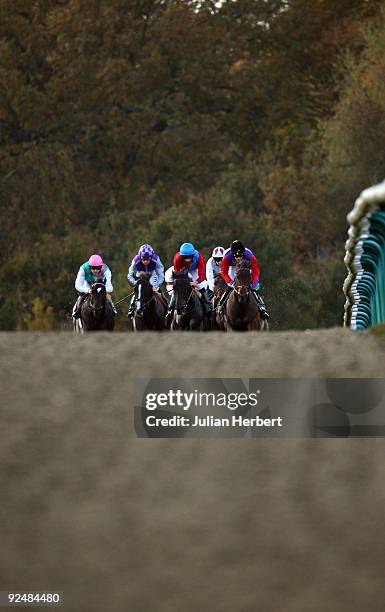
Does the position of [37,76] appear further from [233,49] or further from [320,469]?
[320,469]

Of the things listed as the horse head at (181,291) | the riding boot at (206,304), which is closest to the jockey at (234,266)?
the riding boot at (206,304)

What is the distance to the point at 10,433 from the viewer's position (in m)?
7.59

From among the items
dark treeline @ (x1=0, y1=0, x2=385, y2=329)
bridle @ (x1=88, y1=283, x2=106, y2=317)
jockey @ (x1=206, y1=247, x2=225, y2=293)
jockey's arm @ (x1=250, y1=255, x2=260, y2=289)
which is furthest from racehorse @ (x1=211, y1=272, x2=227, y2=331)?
dark treeline @ (x1=0, y1=0, x2=385, y2=329)

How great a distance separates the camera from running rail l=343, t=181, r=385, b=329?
832 cm

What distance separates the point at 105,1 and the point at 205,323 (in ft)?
101

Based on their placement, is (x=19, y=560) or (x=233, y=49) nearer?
(x=19, y=560)

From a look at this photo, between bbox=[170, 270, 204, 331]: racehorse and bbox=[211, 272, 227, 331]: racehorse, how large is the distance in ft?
1.25

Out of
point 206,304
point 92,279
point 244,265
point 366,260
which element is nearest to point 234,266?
point 206,304

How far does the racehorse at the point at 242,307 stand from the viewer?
53.5ft

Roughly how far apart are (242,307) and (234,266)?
0.58 m

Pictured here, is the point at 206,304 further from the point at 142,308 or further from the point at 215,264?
the point at 215,264

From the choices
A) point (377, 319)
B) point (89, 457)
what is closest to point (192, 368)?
point (89, 457)

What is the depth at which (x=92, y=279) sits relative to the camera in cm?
1780

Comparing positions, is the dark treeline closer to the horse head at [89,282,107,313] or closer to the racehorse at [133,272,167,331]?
the horse head at [89,282,107,313]
